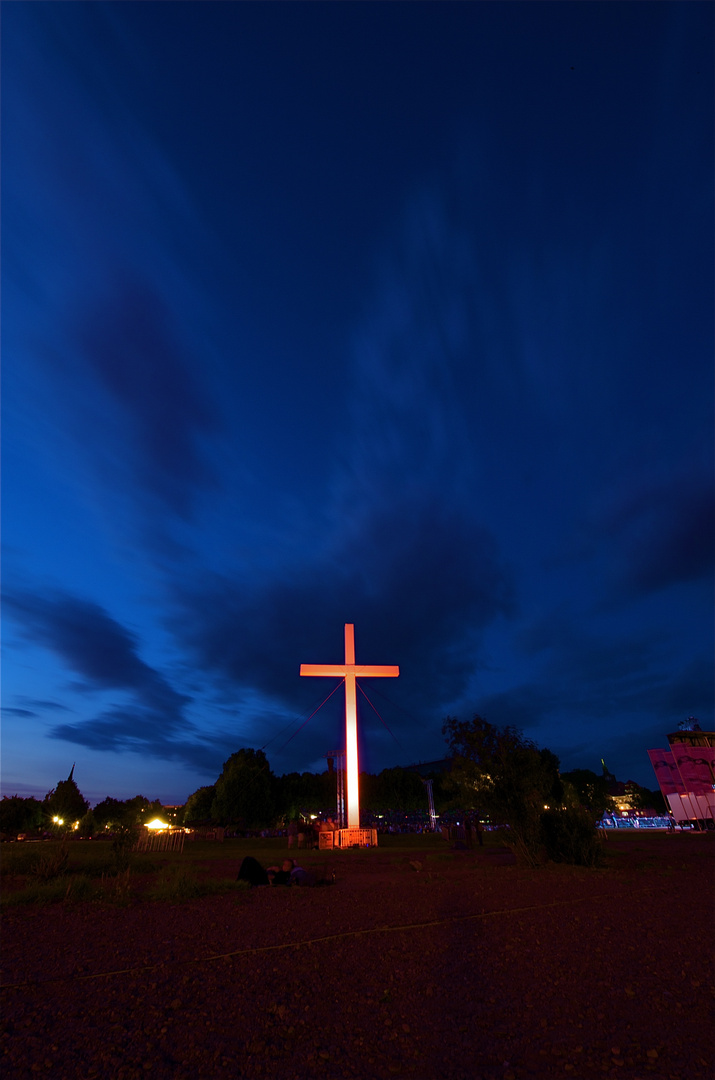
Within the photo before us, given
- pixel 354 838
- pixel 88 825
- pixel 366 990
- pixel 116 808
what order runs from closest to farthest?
pixel 366 990
pixel 354 838
pixel 88 825
pixel 116 808

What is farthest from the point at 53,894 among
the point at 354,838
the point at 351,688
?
the point at 351,688

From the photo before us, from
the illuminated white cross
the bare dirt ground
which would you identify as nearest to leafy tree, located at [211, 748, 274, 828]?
the illuminated white cross

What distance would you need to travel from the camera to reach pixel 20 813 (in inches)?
1997

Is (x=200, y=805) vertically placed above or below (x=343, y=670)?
below

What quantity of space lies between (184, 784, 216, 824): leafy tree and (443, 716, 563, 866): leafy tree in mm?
43658

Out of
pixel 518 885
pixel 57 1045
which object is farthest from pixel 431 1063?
pixel 518 885

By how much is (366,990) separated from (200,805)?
172 feet

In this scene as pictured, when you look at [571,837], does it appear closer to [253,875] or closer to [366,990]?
[253,875]

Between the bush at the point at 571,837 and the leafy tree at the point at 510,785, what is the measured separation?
13.0 inches

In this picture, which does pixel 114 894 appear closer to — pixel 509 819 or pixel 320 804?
pixel 509 819

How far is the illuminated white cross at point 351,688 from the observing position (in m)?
23.1

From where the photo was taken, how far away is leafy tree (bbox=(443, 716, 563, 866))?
502 inches

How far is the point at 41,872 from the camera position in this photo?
11.3 meters

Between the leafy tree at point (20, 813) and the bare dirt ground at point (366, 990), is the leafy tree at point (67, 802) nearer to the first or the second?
the leafy tree at point (20, 813)
